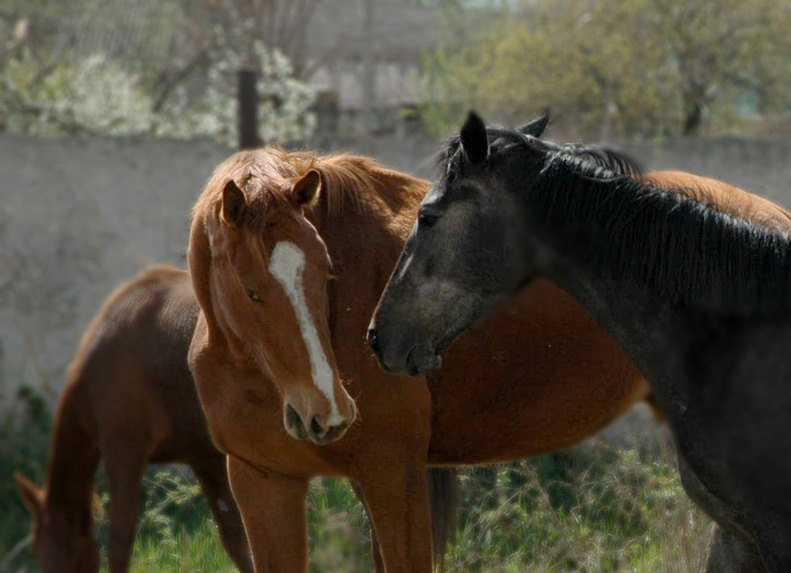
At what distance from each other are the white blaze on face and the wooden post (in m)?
4.78

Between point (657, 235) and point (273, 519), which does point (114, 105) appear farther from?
point (657, 235)

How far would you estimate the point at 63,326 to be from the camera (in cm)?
923

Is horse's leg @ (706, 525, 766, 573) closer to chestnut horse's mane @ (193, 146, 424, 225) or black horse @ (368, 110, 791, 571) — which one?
black horse @ (368, 110, 791, 571)

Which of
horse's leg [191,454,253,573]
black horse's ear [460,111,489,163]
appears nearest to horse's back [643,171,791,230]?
black horse's ear [460,111,489,163]

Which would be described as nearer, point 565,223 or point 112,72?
point 565,223

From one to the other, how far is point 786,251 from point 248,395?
1762mm

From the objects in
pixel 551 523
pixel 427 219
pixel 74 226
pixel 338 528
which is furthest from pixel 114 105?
pixel 427 219

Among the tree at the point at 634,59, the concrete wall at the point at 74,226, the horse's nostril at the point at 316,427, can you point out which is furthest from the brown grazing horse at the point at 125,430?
the tree at the point at 634,59

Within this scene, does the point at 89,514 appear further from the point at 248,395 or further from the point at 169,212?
the point at 169,212

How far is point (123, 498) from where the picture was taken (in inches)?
241

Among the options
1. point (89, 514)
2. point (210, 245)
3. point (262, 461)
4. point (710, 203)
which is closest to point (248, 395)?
point (262, 461)

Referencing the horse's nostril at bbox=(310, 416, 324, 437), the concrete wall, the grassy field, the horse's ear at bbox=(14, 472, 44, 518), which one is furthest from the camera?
the concrete wall

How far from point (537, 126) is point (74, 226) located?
602 cm

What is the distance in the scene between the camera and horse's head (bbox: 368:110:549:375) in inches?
141
